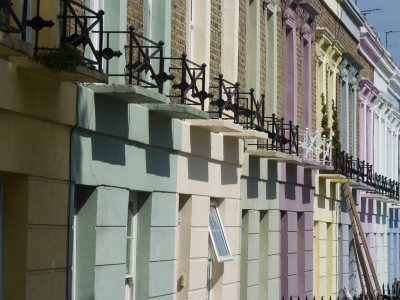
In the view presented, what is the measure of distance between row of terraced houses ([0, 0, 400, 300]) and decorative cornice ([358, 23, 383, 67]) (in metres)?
5.74

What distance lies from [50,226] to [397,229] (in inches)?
1486

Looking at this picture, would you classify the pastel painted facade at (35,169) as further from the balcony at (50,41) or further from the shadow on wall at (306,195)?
the shadow on wall at (306,195)

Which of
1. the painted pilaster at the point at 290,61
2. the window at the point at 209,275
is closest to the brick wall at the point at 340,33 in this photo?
the painted pilaster at the point at 290,61

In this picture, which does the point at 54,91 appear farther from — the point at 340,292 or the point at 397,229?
the point at 397,229

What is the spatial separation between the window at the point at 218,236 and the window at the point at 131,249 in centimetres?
344

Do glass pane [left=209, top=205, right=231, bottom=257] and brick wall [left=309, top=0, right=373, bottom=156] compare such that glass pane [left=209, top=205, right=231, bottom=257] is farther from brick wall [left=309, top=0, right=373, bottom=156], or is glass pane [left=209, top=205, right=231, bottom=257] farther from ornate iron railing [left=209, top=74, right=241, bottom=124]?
brick wall [left=309, top=0, right=373, bottom=156]

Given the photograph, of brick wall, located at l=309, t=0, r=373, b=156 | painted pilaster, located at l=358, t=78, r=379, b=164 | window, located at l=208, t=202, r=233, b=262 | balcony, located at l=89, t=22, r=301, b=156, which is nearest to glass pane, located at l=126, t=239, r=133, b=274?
balcony, located at l=89, t=22, r=301, b=156

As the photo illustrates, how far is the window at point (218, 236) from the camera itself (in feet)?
66.5

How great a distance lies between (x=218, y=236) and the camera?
20.6 meters

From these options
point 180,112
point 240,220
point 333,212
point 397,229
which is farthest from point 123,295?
point 397,229

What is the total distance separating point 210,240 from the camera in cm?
2023

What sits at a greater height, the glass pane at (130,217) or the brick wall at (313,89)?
the brick wall at (313,89)

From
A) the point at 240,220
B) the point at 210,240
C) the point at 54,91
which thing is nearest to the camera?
the point at 54,91

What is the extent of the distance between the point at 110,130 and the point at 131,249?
2.34 meters
